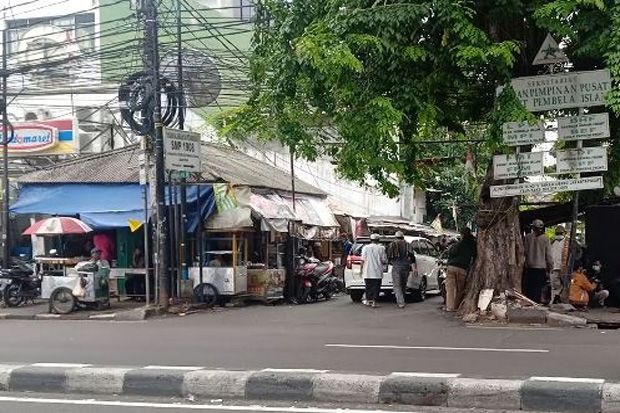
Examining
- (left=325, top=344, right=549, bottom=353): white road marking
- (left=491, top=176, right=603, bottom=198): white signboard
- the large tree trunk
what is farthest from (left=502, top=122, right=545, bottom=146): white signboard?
(left=325, top=344, right=549, bottom=353): white road marking

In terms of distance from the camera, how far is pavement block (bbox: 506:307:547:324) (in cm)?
1320

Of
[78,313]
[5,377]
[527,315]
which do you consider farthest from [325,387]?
[78,313]

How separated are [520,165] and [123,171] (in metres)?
9.76

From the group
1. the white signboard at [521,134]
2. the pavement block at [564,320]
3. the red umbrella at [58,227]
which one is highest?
the white signboard at [521,134]

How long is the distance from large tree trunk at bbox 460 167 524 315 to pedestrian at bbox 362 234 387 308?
3.26 m

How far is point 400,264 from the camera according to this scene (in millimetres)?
17000

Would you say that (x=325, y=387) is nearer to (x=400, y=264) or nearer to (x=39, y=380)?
(x=39, y=380)

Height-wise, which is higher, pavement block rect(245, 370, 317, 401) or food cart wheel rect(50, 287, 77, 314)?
food cart wheel rect(50, 287, 77, 314)

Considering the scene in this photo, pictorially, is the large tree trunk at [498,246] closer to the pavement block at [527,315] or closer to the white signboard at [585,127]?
the pavement block at [527,315]

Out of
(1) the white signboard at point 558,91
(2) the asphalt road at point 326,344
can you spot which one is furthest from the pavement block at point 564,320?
(1) the white signboard at point 558,91

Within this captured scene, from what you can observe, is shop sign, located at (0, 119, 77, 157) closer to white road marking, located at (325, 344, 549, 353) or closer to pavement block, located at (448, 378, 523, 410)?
white road marking, located at (325, 344, 549, 353)

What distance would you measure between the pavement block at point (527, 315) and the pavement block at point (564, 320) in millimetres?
106

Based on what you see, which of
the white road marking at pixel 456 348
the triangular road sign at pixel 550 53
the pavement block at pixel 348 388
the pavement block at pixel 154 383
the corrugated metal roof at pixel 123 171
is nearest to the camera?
the pavement block at pixel 348 388

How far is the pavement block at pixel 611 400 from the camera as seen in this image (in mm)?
6473
